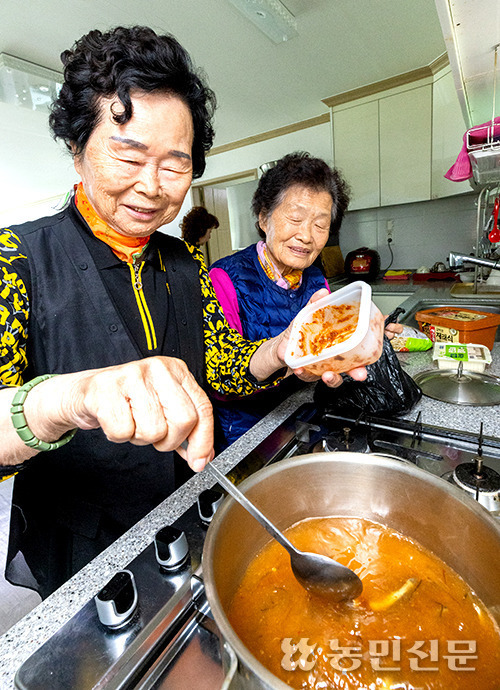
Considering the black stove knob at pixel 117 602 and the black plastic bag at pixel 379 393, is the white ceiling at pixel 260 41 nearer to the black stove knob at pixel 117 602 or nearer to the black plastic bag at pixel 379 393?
the black plastic bag at pixel 379 393

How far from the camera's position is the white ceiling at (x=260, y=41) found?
7.48 feet

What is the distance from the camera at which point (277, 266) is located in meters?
1.53

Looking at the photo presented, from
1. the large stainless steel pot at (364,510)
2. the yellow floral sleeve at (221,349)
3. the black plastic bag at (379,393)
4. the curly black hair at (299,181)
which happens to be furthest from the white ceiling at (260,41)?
the large stainless steel pot at (364,510)

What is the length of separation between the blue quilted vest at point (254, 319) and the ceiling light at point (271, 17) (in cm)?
182

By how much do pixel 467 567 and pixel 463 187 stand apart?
12.0ft

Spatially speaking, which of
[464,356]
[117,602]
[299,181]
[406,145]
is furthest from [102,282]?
[406,145]

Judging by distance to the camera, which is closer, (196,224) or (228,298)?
(228,298)

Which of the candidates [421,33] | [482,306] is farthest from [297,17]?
[482,306]

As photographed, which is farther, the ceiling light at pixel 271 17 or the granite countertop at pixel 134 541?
the ceiling light at pixel 271 17

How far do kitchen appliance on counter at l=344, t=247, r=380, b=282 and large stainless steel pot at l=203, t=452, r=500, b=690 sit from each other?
11.6 ft

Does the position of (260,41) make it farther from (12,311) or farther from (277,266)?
(12,311)

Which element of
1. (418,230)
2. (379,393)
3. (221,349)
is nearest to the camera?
(379,393)

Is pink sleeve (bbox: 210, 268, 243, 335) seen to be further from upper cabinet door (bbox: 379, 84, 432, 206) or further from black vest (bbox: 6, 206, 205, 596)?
upper cabinet door (bbox: 379, 84, 432, 206)

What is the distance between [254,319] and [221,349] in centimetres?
33
